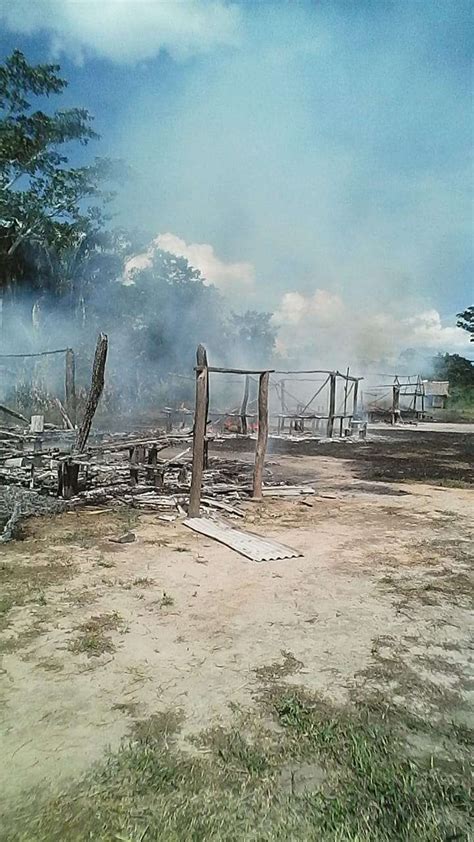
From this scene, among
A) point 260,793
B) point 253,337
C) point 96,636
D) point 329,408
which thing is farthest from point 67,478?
point 253,337

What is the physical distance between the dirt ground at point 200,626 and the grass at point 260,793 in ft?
0.64

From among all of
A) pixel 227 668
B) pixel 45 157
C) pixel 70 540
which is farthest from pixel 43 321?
pixel 227 668

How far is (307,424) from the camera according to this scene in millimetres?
32594

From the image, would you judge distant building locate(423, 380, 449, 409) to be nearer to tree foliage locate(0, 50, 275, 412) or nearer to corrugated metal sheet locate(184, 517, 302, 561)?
tree foliage locate(0, 50, 275, 412)

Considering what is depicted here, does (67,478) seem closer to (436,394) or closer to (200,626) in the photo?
(200,626)

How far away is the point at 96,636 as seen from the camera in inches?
171

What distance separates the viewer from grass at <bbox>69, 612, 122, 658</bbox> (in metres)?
4.11

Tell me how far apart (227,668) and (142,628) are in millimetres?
942

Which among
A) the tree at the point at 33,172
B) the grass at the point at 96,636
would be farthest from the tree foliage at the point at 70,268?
the grass at the point at 96,636

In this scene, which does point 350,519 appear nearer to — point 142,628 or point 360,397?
point 142,628

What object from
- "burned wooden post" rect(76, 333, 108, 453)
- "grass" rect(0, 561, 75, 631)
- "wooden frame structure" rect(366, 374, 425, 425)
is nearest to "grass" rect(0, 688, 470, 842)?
"grass" rect(0, 561, 75, 631)

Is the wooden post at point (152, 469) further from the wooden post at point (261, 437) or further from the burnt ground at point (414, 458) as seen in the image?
the burnt ground at point (414, 458)

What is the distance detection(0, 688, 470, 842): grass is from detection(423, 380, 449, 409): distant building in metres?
43.7

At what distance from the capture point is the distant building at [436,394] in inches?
1742
